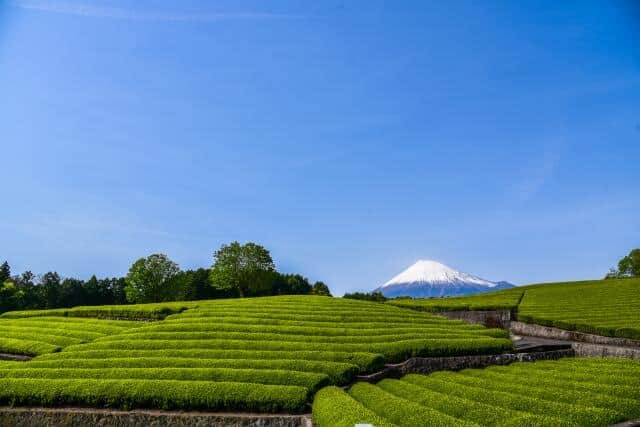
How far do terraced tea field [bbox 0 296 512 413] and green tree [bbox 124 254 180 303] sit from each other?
177 feet

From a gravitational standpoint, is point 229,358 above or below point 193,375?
above

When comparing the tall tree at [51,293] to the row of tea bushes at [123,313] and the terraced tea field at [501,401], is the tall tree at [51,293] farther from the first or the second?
the terraced tea field at [501,401]

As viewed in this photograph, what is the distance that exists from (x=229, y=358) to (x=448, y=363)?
1413 centimetres

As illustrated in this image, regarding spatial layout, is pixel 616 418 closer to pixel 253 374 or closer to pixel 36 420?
pixel 253 374

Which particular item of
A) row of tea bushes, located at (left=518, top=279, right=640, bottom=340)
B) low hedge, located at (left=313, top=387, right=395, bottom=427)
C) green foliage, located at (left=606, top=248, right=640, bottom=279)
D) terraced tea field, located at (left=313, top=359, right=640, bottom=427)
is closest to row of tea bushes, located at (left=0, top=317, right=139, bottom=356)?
low hedge, located at (left=313, top=387, right=395, bottom=427)

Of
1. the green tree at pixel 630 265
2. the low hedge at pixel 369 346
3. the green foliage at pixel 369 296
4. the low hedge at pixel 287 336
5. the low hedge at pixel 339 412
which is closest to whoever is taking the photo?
the low hedge at pixel 339 412

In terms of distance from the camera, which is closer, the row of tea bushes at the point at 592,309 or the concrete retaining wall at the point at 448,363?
the concrete retaining wall at the point at 448,363

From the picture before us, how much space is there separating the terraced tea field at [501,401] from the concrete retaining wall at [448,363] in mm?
3849

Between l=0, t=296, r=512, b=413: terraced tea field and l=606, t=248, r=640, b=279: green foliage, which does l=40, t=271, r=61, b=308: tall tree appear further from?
l=606, t=248, r=640, b=279: green foliage

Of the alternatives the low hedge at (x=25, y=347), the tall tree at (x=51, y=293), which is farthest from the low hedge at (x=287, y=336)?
the tall tree at (x=51, y=293)

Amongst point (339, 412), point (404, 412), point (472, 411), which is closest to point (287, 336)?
point (339, 412)

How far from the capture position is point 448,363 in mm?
28359

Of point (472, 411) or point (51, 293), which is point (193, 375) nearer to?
point (472, 411)

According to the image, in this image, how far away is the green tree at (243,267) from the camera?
295 ft
